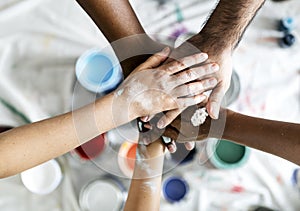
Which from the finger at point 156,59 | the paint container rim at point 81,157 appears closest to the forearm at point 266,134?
the finger at point 156,59

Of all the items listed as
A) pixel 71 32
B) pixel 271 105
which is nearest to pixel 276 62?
pixel 271 105

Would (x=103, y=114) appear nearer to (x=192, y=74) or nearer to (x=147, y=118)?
(x=147, y=118)

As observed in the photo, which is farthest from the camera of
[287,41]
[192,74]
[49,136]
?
[287,41]

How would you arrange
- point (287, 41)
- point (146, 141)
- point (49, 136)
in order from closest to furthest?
1. point (49, 136)
2. point (146, 141)
3. point (287, 41)

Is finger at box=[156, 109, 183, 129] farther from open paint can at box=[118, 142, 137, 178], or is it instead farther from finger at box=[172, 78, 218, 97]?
open paint can at box=[118, 142, 137, 178]

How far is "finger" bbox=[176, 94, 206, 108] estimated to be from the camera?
1.07 metres

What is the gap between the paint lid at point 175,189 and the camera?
122 cm

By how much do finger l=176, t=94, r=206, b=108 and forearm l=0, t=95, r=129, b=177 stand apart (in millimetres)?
162

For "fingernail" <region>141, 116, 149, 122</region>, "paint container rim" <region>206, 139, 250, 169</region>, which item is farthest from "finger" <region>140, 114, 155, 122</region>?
"paint container rim" <region>206, 139, 250, 169</region>

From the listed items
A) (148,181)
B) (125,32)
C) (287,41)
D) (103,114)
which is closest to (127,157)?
(148,181)

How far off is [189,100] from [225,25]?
0.22 meters

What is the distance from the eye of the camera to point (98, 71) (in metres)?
1.27

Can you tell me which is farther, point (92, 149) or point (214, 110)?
point (92, 149)

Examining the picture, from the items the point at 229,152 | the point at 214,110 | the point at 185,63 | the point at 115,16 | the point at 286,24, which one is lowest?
the point at 229,152
